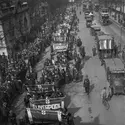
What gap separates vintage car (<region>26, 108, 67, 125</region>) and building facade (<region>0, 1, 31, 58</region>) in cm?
1723

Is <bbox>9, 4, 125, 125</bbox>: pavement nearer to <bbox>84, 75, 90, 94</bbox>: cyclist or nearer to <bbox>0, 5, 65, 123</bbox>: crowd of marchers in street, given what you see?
<bbox>84, 75, 90, 94</bbox>: cyclist

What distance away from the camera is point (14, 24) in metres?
33.6

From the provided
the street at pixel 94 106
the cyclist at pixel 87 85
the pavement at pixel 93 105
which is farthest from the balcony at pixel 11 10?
the cyclist at pixel 87 85

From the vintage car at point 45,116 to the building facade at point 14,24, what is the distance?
17.2 meters

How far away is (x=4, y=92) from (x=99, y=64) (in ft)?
39.3

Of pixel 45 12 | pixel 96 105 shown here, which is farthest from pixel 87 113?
pixel 45 12

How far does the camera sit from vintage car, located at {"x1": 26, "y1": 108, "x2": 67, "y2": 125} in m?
11.7

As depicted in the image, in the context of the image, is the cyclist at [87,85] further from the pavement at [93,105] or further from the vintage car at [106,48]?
the vintage car at [106,48]

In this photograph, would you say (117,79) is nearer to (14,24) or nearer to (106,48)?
(106,48)

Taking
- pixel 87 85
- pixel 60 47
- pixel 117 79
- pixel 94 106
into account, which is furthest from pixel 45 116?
pixel 60 47

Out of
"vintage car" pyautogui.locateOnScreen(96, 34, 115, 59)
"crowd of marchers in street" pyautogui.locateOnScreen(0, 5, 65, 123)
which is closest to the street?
"vintage car" pyautogui.locateOnScreen(96, 34, 115, 59)

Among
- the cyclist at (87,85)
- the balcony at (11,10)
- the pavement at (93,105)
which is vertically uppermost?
the balcony at (11,10)

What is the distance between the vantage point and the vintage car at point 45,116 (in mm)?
11734

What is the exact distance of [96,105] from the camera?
1520 cm
